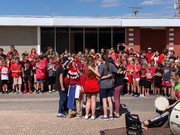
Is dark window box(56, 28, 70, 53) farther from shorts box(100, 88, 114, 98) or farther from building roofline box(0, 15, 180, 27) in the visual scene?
shorts box(100, 88, 114, 98)

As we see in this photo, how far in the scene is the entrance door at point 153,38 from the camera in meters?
27.5

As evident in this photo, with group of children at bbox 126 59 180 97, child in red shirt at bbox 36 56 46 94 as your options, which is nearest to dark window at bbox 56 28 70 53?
child in red shirt at bbox 36 56 46 94

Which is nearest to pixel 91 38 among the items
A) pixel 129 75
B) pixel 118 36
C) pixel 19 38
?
pixel 118 36

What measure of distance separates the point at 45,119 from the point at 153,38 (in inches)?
742

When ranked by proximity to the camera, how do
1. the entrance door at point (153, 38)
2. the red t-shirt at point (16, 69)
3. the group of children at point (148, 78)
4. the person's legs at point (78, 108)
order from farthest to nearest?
the entrance door at point (153, 38)
the red t-shirt at point (16, 69)
the group of children at point (148, 78)
the person's legs at point (78, 108)

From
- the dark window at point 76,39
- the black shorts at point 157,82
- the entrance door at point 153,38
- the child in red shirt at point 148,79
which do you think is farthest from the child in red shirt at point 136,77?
the entrance door at point 153,38

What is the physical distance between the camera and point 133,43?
25.3 m

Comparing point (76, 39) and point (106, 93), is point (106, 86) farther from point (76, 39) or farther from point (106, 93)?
point (76, 39)

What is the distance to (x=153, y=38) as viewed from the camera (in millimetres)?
27641

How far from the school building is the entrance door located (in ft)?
3.03

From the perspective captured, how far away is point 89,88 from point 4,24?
14.5 m

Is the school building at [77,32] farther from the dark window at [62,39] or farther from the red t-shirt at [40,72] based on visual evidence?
the red t-shirt at [40,72]

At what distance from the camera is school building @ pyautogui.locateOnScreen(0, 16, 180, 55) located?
934 inches

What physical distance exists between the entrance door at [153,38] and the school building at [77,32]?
0.92 metres
